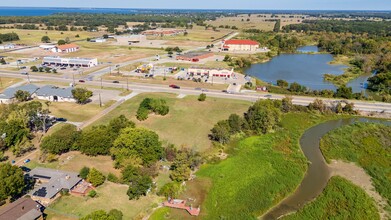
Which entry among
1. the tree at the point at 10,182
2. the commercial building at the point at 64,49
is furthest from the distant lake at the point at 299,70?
the commercial building at the point at 64,49

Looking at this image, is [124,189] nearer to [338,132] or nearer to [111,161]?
[111,161]

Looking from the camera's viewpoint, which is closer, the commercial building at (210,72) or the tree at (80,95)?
the tree at (80,95)

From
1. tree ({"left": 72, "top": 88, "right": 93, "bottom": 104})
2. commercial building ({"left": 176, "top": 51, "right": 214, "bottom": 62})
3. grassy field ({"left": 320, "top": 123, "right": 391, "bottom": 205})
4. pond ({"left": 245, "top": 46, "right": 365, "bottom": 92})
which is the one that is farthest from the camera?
commercial building ({"left": 176, "top": 51, "right": 214, "bottom": 62})

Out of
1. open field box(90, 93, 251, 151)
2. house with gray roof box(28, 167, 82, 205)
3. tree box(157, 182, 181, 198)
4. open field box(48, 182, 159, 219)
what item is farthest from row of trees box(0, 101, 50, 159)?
tree box(157, 182, 181, 198)

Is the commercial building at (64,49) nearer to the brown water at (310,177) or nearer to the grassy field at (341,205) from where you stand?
the brown water at (310,177)

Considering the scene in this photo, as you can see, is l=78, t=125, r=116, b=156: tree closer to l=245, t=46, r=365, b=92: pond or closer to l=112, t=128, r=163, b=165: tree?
l=112, t=128, r=163, b=165: tree
